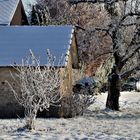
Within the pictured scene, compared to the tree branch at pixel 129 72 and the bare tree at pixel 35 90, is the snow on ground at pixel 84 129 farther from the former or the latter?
the tree branch at pixel 129 72

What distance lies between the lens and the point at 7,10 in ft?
113

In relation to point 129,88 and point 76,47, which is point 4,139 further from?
point 129,88

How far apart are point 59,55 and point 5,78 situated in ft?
9.69

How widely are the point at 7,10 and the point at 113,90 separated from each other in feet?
39.1

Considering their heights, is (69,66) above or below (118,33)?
below

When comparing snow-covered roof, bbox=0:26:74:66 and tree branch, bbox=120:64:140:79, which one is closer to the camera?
snow-covered roof, bbox=0:26:74:66

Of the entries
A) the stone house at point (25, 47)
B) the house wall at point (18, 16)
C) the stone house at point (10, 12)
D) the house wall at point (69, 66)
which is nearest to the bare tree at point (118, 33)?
the house wall at point (69, 66)

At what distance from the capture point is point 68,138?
1541cm

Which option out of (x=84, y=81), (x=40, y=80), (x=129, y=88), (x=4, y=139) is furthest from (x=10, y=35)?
(x=129, y=88)

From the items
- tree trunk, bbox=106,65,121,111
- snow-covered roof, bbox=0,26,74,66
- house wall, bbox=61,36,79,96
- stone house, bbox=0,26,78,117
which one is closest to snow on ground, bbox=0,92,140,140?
house wall, bbox=61,36,79,96

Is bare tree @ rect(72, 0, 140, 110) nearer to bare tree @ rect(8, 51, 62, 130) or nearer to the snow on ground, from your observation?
the snow on ground

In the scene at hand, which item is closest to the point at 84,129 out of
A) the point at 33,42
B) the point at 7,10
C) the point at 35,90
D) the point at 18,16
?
the point at 35,90

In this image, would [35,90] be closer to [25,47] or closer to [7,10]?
[25,47]

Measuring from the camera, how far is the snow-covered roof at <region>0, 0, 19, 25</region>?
32.3m
